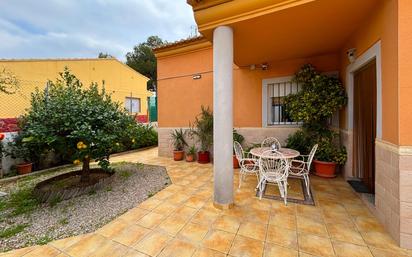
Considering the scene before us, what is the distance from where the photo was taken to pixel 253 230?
2516mm

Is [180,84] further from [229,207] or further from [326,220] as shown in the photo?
[326,220]

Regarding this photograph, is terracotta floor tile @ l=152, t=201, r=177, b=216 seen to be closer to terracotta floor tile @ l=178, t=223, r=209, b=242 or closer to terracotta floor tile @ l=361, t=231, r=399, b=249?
terracotta floor tile @ l=178, t=223, r=209, b=242

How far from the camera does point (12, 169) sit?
549cm

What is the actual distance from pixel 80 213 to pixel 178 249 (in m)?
2.02

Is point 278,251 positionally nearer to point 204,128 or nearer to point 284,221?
point 284,221

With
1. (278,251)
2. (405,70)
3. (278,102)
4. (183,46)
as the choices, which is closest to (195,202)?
(278,251)

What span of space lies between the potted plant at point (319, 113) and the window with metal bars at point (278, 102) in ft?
1.97

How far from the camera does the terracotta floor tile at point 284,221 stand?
262 centimetres

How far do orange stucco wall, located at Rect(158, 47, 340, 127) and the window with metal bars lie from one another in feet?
0.93

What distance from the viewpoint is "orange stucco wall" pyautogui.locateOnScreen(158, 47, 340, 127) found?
548 centimetres

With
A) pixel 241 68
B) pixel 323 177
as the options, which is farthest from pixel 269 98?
pixel 323 177

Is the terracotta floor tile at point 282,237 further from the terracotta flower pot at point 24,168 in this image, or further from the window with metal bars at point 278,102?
the terracotta flower pot at point 24,168

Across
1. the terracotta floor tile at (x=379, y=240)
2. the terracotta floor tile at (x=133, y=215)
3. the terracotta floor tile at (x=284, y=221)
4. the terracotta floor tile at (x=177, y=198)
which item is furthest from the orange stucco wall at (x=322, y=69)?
the terracotta floor tile at (x=133, y=215)

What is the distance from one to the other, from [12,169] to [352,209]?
858cm
